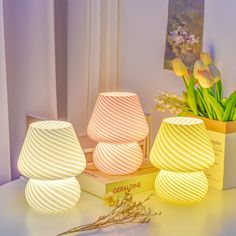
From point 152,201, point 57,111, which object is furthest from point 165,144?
point 57,111

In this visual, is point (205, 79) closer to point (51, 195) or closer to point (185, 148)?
point (185, 148)

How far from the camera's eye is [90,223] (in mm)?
1058

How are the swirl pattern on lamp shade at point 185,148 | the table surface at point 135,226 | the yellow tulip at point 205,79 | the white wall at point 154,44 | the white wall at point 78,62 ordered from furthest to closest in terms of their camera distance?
the white wall at point 78,62 < the white wall at point 154,44 < the yellow tulip at point 205,79 < the swirl pattern on lamp shade at point 185,148 < the table surface at point 135,226

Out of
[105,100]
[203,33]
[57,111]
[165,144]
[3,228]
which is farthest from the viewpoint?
[57,111]

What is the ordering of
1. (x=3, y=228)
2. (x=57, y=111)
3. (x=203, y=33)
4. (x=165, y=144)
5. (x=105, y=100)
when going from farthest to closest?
(x=57, y=111), (x=203, y=33), (x=105, y=100), (x=165, y=144), (x=3, y=228)

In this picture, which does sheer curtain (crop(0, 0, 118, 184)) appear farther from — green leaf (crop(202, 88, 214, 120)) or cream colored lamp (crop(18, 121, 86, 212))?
green leaf (crop(202, 88, 214, 120))

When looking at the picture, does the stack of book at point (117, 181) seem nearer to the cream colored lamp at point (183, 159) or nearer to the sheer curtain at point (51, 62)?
the cream colored lamp at point (183, 159)

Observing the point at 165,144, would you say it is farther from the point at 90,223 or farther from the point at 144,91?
the point at 144,91

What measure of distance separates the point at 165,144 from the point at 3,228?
44 cm

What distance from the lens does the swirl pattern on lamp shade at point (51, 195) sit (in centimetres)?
110

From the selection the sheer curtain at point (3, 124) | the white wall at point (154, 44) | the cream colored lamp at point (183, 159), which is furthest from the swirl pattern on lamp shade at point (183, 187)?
the sheer curtain at point (3, 124)

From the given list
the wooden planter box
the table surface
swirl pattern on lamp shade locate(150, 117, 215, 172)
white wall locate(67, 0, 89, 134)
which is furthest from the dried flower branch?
white wall locate(67, 0, 89, 134)

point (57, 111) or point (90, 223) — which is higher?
point (57, 111)

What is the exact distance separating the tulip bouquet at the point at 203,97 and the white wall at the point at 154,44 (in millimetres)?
84
